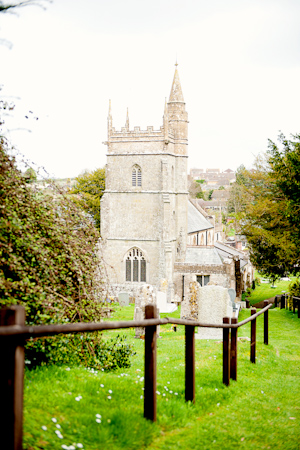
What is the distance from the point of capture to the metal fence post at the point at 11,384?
9.05 feet

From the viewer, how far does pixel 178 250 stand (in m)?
35.7

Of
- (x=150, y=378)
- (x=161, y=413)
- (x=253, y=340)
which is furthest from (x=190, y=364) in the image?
(x=253, y=340)

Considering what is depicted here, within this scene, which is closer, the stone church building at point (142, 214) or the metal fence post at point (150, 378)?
the metal fence post at point (150, 378)

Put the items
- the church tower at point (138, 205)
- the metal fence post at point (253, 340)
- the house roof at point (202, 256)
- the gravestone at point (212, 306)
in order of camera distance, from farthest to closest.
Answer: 1. the house roof at point (202, 256)
2. the church tower at point (138, 205)
3. the gravestone at point (212, 306)
4. the metal fence post at point (253, 340)

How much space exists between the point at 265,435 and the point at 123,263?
29.6 meters

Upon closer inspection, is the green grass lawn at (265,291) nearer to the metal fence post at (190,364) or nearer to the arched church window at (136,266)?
the arched church window at (136,266)

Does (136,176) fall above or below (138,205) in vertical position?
above

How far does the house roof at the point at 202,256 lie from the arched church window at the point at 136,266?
11.5 ft

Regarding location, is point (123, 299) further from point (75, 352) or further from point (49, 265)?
point (49, 265)

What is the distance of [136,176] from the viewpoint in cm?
3403

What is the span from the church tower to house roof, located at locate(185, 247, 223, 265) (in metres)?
1.54

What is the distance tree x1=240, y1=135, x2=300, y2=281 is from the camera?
1783cm

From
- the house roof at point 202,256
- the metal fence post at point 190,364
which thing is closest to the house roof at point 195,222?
the house roof at point 202,256

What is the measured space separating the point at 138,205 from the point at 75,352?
28.2m
